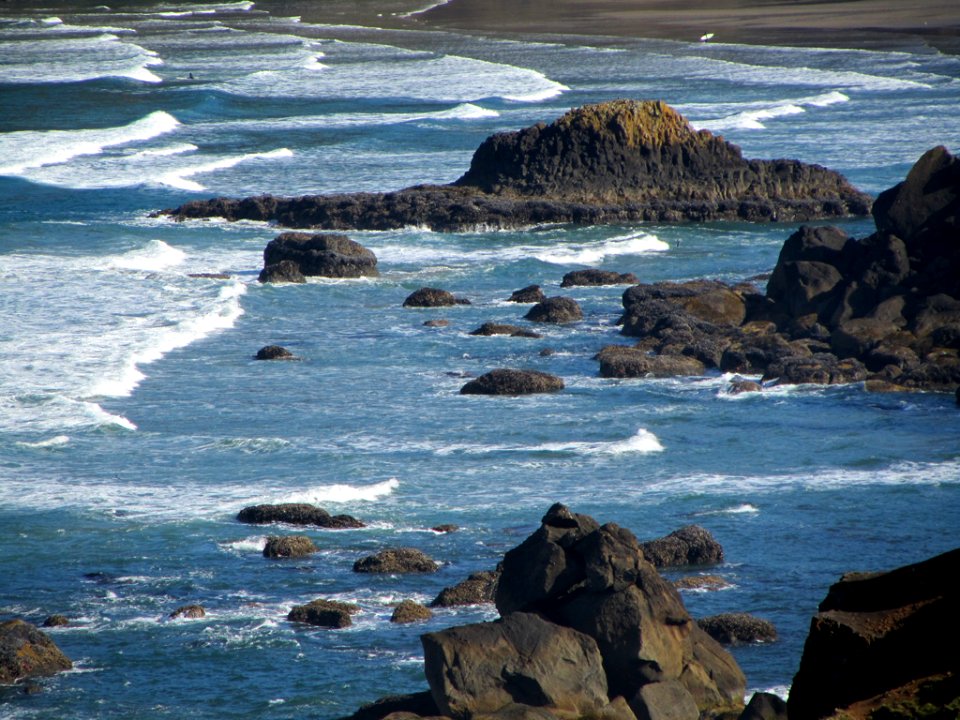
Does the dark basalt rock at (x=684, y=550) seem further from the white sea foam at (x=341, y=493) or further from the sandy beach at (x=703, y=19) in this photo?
the sandy beach at (x=703, y=19)

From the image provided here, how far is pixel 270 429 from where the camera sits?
29.7m

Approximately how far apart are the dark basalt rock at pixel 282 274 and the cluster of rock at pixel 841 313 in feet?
36.1

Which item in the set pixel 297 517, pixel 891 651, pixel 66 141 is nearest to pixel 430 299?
pixel 297 517

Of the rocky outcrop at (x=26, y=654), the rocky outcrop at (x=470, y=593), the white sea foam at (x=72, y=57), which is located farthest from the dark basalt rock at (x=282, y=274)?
the white sea foam at (x=72, y=57)

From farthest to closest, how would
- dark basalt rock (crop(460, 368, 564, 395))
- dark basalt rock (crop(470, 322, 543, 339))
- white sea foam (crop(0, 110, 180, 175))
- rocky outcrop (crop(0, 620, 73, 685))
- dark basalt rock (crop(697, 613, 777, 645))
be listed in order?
white sea foam (crop(0, 110, 180, 175)) < dark basalt rock (crop(470, 322, 543, 339)) < dark basalt rock (crop(460, 368, 564, 395)) < dark basalt rock (crop(697, 613, 777, 645)) < rocky outcrop (crop(0, 620, 73, 685))

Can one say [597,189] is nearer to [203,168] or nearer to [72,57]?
[203,168]

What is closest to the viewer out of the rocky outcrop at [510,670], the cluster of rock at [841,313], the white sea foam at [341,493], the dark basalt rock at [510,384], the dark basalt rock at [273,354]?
the rocky outcrop at [510,670]

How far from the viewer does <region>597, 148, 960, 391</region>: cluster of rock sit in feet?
108

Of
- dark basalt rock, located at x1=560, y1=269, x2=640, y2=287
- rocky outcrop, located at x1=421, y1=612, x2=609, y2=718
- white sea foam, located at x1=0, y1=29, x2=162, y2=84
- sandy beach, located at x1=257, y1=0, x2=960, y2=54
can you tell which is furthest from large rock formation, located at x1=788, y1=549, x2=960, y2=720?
sandy beach, located at x1=257, y1=0, x2=960, y2=54

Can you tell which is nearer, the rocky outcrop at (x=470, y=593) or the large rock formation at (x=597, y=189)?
the rocky outcrop at (x=470, y=593)

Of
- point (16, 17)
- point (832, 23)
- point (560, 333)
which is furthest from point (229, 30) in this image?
point (560, 333)

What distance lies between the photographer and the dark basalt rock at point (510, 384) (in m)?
32.3

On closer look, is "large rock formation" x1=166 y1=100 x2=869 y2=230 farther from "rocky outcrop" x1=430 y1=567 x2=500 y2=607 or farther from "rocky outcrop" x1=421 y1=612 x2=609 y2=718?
"rocky outcrop" x1=421 y1=612 x2=609 y2=718

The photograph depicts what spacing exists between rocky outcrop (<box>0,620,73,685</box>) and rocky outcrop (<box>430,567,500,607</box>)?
4.72 m
